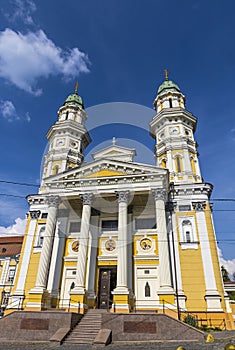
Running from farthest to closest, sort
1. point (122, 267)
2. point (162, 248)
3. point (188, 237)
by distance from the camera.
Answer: point (188, 237) < point (162, 248) < point (122, 267)

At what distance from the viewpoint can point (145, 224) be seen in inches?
818

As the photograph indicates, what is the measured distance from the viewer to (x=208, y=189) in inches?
800

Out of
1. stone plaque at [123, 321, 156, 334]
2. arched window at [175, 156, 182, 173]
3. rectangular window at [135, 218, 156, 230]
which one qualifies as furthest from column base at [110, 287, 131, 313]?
arched window at [175, 156, 182, 173]

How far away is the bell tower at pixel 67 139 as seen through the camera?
88.4 ft

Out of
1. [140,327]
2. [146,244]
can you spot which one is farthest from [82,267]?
[140,327]

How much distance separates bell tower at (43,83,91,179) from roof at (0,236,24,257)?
13859 mm

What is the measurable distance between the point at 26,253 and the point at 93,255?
5.70 m

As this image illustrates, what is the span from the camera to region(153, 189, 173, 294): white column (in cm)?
1533

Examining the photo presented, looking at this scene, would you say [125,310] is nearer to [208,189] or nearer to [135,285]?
[135,285]

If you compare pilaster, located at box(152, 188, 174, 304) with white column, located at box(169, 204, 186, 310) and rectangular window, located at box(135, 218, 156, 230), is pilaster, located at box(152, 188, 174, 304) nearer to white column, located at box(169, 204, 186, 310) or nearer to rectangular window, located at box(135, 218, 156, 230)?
white column, located at box(169, 204, 186, 310)

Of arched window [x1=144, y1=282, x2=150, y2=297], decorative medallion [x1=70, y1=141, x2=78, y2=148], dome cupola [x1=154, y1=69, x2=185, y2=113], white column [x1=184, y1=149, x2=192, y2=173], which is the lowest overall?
arched window [x1=144, y1=282, x2=150, y2=297]

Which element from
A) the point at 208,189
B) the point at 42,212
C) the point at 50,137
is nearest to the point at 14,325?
the point at 42,212

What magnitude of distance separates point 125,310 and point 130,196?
25.5 ft

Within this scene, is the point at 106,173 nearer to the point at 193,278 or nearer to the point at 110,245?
the point at 110,245
